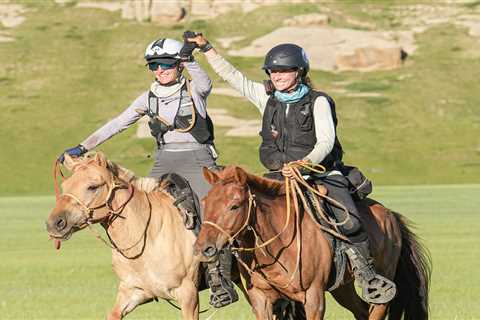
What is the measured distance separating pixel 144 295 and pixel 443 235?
26071 millimetres

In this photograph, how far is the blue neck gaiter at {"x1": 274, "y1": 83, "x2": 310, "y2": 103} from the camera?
1288cm

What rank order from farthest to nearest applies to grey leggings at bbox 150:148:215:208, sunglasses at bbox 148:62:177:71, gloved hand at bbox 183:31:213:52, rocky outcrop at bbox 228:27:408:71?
rocky outcrop at bbox 228:27:408:71 < grey leggings at bbox 150:148:215:208 < sunglasses at bbox 148:62:177:71 < gloved hand at bbox 183:31:213:52

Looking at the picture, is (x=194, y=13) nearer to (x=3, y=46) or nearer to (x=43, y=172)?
(x=3, y=46)

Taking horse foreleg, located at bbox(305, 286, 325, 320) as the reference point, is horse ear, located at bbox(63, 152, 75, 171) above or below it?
above

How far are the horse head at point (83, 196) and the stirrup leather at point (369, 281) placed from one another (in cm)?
250

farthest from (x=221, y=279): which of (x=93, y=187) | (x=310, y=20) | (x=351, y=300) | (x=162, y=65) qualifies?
(x=310, y=20)

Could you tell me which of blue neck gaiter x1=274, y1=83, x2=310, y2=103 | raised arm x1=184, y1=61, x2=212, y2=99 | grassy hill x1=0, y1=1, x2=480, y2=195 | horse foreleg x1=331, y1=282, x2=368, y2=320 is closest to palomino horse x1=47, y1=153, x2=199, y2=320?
raised arm x1=184, y1=61, x2=212, y2=99

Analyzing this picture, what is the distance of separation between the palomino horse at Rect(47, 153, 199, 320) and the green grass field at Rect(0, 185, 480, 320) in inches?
223

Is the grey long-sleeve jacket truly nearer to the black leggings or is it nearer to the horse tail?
the black leggings

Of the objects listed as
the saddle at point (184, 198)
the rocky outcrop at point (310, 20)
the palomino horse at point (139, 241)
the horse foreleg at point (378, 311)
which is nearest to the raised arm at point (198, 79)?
the saddle at point (184, 198)

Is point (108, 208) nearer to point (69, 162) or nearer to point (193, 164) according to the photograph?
point (69, 162)

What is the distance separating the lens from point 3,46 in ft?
432

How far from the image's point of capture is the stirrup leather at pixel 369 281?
12922mm

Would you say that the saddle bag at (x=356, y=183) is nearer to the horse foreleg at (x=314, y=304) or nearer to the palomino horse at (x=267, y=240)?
the palomino horse at (x=267, y=240)
